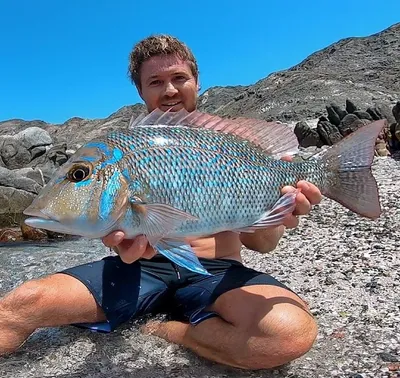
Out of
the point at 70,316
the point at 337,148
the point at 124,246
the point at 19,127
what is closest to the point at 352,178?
the point at 337,148

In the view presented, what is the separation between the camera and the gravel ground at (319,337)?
8.68ft

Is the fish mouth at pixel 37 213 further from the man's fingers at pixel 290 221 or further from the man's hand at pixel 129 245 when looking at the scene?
the man's fingers at pixel 290 221

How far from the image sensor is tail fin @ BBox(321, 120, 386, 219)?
98.3 inches

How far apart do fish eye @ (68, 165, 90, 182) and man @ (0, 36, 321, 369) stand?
490 mm

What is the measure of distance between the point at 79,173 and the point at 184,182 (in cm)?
44

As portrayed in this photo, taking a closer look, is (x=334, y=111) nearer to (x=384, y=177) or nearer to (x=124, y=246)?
(x=384, y=177)

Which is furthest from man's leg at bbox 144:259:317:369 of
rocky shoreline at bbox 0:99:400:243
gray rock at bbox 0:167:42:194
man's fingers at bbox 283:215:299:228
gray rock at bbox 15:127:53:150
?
gray rock at bbox 15:127:53:150

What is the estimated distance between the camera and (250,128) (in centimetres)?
260

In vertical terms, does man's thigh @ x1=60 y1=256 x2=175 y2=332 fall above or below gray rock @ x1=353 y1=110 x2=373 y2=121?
below

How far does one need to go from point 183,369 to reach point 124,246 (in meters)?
0.80

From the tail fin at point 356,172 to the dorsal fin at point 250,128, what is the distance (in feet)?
0.67

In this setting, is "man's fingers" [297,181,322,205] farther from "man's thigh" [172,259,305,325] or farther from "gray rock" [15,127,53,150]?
"gray rock" [15,127,53,150]

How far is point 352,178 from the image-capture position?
2.54m

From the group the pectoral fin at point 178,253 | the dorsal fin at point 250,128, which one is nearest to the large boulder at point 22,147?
the dorsal fin at point 250,128
